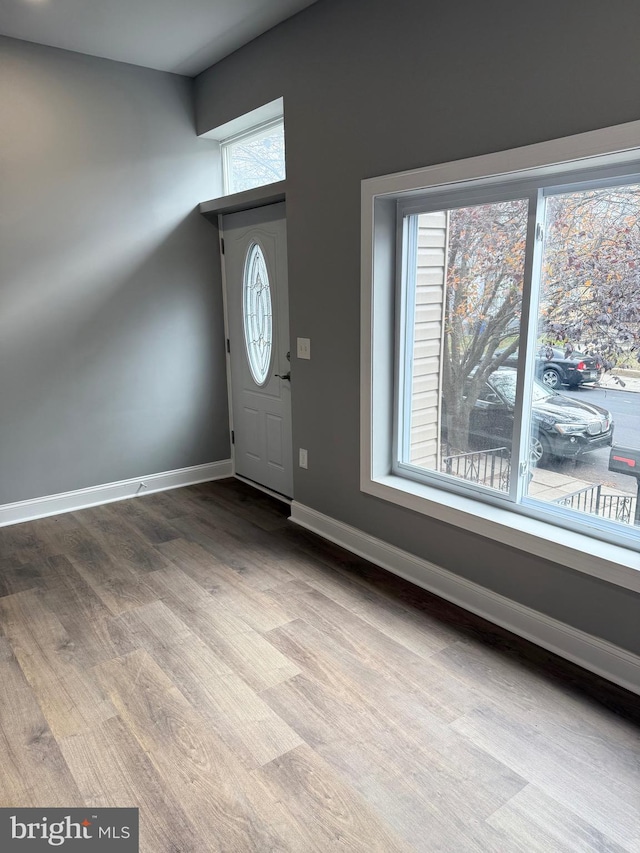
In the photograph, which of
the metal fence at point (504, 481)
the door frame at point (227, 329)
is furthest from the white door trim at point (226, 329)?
the metal fence at point (504, 481)

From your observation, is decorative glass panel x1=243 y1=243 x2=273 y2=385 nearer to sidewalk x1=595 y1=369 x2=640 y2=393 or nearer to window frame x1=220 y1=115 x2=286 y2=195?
window frame x1=220 y1=115 x2=286 y2=195

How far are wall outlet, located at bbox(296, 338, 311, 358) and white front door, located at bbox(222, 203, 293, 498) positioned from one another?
403mm

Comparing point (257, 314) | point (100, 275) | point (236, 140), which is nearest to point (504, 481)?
point (257, 314)

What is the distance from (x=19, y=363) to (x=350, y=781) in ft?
10.6

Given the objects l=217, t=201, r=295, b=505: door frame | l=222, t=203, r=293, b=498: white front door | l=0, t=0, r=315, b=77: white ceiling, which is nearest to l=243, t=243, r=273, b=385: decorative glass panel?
l=222, t=203, r=293, b=498: white front door

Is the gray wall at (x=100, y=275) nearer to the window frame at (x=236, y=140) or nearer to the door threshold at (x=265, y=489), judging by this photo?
the window frame at (x=236, y=140)

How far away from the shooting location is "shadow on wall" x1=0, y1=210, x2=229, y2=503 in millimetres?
3830

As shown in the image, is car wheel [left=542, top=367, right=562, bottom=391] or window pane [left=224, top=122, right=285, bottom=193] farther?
window pane [left=224, top=122, right=285, bottom=193]

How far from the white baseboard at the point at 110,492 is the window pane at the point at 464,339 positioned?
2.07 meters

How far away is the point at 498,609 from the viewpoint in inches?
103

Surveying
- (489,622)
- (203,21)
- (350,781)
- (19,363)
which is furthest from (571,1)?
(19,363)

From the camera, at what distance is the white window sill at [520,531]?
86.0 inches

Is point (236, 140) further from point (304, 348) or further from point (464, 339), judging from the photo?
point (464, 339)

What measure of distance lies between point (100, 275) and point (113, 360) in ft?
1.92
